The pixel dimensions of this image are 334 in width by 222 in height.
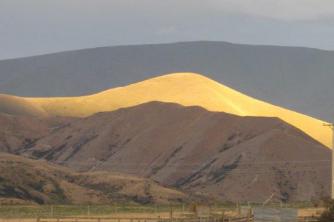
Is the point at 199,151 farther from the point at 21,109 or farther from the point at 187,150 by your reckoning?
the point at 21,109

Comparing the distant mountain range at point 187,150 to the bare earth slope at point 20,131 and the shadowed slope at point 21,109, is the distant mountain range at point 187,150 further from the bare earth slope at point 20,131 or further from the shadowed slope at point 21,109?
the shadowed slope at point 21,109

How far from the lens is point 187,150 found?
462 ft

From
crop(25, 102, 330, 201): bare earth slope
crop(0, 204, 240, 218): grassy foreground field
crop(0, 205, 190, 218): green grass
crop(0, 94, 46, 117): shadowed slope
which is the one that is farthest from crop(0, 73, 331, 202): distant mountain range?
crop(0, 204, 240, 218): grassy foreground field

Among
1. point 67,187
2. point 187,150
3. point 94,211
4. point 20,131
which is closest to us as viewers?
point 94,211

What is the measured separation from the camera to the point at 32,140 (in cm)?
15712

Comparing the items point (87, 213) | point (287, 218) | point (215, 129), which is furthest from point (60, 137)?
point (287, 218)

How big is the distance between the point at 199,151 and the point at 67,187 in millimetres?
35992

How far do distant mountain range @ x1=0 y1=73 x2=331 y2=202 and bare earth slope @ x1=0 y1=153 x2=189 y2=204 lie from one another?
0.63 meters

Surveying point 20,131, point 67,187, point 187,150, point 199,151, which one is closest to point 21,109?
point 20,131

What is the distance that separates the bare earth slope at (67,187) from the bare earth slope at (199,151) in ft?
39.6

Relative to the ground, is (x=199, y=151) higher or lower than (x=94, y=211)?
higher

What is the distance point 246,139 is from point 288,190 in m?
19.2

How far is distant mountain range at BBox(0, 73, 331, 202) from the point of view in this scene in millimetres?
123812

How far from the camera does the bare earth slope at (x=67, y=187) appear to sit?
105438 mm
